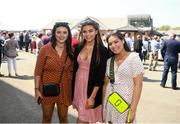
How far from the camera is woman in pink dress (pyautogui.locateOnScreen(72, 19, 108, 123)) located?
417 cm

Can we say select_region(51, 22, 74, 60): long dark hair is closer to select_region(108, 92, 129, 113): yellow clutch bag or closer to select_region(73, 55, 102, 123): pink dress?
select_region(73, 55, 102, 123): pink dress

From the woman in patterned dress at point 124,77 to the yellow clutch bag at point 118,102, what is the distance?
0.11 feet

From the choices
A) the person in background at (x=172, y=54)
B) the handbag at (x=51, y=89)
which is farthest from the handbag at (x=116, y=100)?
the person in background at (x=172, y=54)

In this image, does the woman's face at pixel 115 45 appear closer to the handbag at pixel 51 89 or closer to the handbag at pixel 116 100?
the handbag at pixel 116 100

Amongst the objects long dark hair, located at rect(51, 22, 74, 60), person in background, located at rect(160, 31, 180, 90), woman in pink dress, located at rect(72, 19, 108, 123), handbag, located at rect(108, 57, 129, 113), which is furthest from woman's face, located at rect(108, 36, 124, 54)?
person in background, located at rect(160, 31, 180, 90)

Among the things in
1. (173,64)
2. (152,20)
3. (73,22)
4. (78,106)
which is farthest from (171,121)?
(152,20)

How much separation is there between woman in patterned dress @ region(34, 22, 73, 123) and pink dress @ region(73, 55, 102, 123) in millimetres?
158

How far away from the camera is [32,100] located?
859 centimetres

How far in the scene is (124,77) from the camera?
376cm

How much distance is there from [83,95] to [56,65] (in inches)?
20.6

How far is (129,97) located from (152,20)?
3086 inches

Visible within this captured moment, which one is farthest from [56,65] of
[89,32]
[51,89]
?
[89,32]

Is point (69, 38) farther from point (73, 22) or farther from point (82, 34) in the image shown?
point (73, 22)

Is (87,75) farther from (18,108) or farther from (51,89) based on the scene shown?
(18,108)
